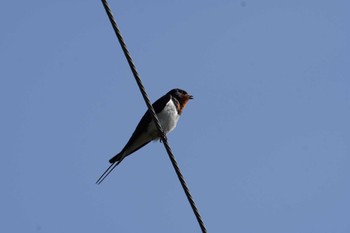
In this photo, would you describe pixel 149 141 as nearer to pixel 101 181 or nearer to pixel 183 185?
pixel 101 181

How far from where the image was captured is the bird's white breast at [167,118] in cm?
873

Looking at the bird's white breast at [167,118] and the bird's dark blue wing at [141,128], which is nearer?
the bird's dark blue wing at [141,128]

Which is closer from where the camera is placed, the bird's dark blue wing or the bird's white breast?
the bird's dark blue wing

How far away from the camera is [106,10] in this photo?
5211mm

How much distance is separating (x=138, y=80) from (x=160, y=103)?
362 centimetres

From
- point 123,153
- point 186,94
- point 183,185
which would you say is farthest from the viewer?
point 186,94

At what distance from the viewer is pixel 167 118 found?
877 cm

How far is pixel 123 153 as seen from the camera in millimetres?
8617

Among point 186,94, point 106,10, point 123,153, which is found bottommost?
point 106,10

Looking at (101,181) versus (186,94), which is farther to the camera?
(186,94)

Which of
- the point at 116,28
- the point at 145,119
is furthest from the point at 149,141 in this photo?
the point at 116,28

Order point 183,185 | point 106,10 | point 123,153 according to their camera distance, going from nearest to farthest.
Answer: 1. point 106,10
2. point 183,185
3. point 123,153

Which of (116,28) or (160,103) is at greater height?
(160,103)

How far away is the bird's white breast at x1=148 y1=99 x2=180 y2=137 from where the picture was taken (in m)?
8.73
